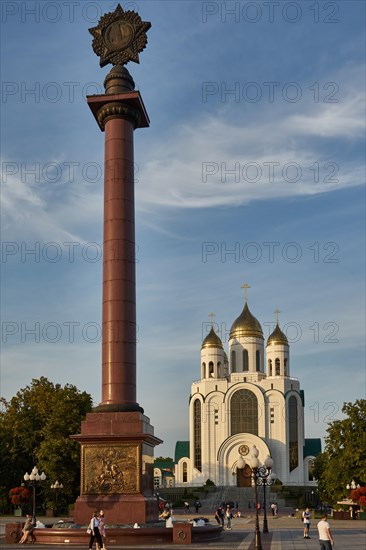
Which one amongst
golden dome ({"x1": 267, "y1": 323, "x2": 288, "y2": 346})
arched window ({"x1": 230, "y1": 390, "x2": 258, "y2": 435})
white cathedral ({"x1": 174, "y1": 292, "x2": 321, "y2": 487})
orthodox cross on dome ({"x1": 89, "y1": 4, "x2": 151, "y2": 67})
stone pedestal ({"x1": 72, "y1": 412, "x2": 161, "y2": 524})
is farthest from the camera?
golden dome ({"x1": 267, "y1": 323, "x2": 288, "y2": 346})

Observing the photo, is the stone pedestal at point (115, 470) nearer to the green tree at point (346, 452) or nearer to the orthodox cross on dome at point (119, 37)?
the orthodox cross on dome at point (119, 37)

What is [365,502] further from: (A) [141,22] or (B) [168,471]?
(B) [168,471]

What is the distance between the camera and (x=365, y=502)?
1983 inches

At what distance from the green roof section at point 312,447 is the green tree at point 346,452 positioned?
3695 centimetres

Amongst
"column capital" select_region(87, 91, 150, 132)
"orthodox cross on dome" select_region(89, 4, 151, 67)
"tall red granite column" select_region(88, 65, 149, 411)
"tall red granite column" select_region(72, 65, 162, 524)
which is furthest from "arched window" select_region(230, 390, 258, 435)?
"orthodox cross on dome" select_region(89, 4, 151, 67)

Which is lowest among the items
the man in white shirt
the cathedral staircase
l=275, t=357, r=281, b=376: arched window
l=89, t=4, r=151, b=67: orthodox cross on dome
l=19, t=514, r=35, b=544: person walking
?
the cathedral staircase

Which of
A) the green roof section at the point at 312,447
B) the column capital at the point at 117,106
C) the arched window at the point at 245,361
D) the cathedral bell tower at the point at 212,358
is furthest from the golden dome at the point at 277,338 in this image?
the column capital at the point at 117,106

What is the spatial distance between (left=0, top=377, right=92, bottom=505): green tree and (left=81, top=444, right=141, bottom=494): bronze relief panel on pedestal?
89.4 ft

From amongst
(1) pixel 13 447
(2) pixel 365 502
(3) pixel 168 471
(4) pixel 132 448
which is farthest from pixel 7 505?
(3) pixel 168 471

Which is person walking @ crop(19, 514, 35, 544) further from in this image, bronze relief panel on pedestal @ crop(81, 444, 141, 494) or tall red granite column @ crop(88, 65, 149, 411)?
tall red granite column @ crop(88, 65, 149, 411)

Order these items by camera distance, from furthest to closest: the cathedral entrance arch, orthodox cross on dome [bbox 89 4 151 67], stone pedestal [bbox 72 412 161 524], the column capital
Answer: the cathedral entrance arch < orthodox cross on dome [bbox 89 4 151 67] < the column capital < stone pedestal [bbox 72 412 161 524]

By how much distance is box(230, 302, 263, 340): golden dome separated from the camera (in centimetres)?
9756

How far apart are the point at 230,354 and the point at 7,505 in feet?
143

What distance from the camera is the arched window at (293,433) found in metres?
91.3
